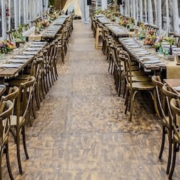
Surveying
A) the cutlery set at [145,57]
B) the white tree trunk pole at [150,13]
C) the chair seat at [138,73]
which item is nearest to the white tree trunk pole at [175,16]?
the cutlery set at [145,57]

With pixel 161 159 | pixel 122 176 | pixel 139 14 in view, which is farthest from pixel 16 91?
pixel 139 14

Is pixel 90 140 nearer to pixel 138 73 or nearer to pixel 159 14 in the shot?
pixel 138 73

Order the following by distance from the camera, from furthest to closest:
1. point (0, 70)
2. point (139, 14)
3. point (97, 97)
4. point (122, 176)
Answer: point (139, 14)
point (97, 97)
point (0, 70)
point (122, 176)

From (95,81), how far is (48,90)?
3.81ft

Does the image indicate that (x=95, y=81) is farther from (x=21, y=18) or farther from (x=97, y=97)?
(x=21, y=18)

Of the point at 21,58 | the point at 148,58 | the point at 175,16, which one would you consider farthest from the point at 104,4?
the point at 148,58

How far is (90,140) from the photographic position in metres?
4.41

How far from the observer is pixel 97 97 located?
254 inches

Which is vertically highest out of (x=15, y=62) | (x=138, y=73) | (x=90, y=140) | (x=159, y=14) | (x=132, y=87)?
(x=159, y=14)

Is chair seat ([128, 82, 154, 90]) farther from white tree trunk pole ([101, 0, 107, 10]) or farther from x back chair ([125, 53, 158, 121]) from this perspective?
white tree trunk pole ([101, 0, 107, 10])

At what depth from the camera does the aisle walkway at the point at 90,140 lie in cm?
357

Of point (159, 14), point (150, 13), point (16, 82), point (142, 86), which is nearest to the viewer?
point (142, 86)

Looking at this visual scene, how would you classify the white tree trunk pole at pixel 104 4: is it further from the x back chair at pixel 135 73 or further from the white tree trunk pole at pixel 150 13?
the x back chair at pixel 135 73

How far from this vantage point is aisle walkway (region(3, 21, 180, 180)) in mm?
3568
